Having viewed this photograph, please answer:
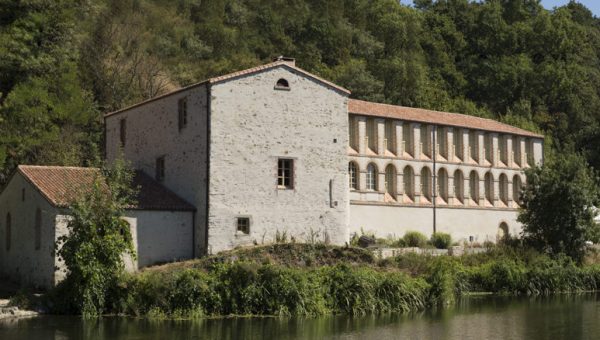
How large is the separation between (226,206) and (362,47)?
171 ft

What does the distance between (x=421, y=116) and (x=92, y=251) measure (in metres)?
27.6

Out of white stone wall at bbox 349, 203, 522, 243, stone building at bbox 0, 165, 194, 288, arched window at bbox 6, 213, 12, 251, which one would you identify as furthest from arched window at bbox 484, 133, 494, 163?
arched window at bbox 6, 213, 12, 251

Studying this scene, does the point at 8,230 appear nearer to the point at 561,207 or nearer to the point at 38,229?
the point at 38,229

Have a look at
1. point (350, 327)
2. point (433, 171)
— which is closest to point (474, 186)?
point (433, 171)

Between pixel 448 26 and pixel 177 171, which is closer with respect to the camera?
pixel 177 171

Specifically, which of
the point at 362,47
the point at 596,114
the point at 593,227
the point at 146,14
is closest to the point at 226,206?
the point at 593,227

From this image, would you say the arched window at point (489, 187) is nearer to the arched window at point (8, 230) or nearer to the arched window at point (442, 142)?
the arched window at point (442, 142)

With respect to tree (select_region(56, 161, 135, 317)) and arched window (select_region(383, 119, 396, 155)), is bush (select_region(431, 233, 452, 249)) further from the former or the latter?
tree (select_region(56, 161, 135, 317))

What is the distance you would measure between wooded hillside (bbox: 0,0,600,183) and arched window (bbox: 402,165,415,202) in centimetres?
1861

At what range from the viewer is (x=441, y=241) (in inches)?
1890

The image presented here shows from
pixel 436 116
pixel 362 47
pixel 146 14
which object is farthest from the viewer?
pixel 362 47

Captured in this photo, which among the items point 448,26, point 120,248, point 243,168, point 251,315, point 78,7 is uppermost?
point 448,26

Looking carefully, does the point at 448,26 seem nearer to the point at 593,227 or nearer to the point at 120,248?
the point at 593,227

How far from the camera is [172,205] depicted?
36.7m
